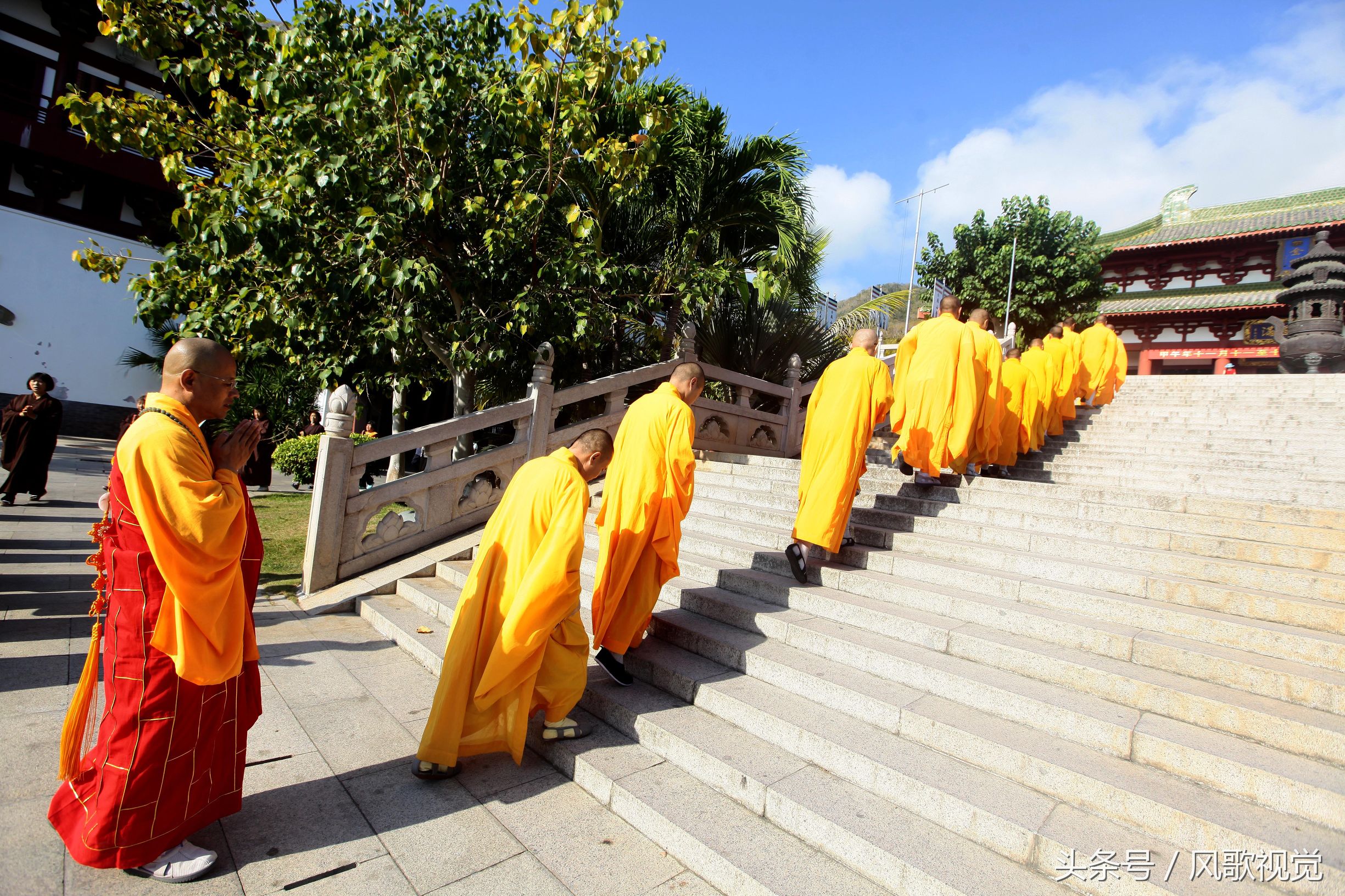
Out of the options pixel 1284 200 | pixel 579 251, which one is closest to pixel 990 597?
pixel 579 251

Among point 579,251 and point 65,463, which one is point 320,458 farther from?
point 65,463

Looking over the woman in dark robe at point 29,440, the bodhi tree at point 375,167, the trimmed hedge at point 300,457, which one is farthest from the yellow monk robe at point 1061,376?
the woman in dark robe at point 29,440

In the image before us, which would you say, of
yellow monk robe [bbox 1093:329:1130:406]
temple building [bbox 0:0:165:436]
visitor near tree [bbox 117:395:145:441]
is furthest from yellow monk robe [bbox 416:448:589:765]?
temple building [bbox 0:0:165:436]

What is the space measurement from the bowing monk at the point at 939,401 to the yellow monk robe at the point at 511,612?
11.8 ft

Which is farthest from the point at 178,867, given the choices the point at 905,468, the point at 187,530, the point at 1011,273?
the point at 1011,273

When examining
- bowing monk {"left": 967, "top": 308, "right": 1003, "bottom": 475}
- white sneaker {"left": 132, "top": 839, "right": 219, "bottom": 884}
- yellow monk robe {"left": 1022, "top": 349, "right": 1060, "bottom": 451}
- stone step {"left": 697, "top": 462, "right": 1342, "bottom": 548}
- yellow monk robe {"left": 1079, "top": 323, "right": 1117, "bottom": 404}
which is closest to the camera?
white sneaker {"left": 132, "top": 839, "right": 219, "bottom": 884}

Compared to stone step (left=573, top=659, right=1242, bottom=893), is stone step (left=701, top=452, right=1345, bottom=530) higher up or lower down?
higher up

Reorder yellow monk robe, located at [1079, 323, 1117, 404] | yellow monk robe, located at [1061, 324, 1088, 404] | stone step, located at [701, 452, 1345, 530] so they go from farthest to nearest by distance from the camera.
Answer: yellow monk robe, located at [1079, 323, 1117, 404], yellow monk robe, located at [1061, 324, 1088, 404], stone step, located at [701, 452, 1345, 530]

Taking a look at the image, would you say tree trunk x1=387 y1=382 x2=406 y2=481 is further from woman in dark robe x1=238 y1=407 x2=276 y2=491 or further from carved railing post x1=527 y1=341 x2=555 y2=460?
woman in dark robe x1=238 y1=407 x2=276 y2=491

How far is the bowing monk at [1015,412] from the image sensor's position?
7781mm

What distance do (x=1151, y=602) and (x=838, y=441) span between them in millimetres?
2062

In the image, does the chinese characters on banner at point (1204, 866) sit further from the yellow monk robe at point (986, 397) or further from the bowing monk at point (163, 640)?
the yellow monk robe at point (986, 397)

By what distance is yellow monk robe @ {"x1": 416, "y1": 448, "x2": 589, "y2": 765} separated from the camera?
305 cm

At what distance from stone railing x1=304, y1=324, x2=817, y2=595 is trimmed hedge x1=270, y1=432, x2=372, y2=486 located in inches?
177
